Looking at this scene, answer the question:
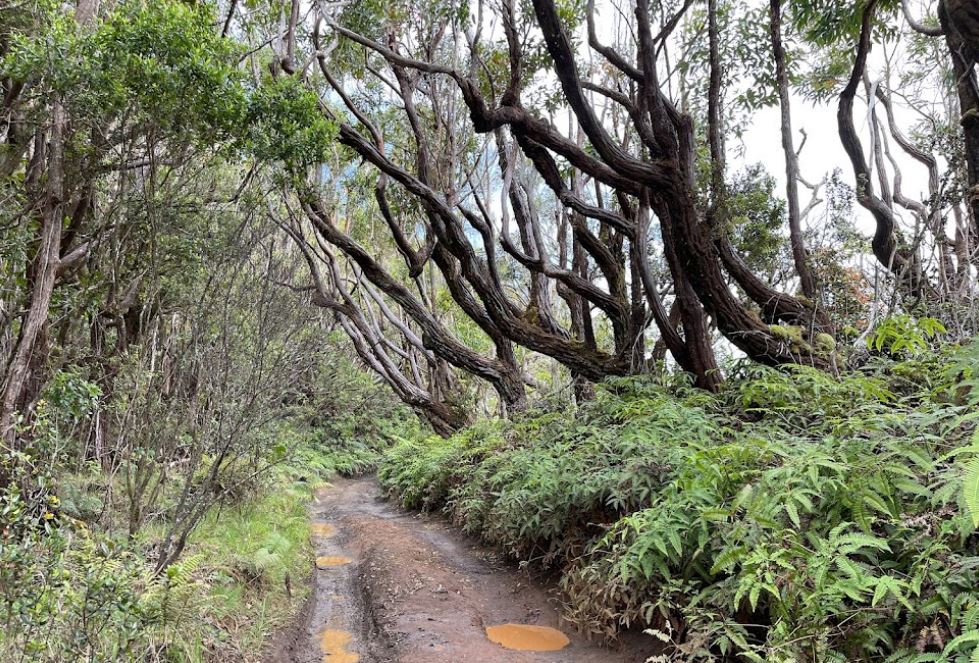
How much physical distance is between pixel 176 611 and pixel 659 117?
6789mm

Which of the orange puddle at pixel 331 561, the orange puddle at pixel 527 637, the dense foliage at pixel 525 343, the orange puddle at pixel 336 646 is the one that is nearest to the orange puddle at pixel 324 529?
the dense foliage at pixel 525 343

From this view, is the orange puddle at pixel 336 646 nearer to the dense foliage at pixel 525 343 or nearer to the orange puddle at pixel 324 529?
the dense foliage at pixel 525 343

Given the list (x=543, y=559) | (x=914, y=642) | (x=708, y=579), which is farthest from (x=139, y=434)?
(x=914, y=642)

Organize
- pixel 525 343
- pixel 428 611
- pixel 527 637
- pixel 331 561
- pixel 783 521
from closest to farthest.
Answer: pixel 783 521, pixel 527 637, pixel 428 611, pixel 331 561, pixel 525 343

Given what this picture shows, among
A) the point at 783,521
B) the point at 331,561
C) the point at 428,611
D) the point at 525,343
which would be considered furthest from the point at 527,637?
the point at 525,343

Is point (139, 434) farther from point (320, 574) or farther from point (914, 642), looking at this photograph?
point (914, 642)

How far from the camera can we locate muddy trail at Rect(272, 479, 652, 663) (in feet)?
14.1

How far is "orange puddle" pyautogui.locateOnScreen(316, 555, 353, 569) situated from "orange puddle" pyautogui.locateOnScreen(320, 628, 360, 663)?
2200 millimetres

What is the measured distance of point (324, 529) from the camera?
962 cm

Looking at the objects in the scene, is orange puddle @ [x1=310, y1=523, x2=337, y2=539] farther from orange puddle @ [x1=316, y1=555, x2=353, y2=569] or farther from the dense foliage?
orange puddle @ [x1=316, y1=555, x2=353, y2=569]

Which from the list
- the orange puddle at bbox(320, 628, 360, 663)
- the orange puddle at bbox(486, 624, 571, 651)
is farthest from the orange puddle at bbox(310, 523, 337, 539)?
the orange puddle at bbox(486, 624, 571, 651)

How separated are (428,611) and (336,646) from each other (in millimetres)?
769

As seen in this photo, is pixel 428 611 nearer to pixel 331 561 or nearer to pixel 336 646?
pixel 336 646

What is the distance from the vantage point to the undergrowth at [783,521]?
8.89 ft
